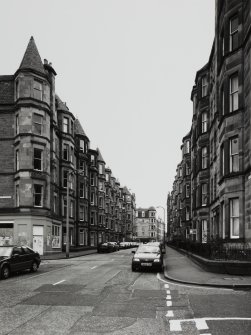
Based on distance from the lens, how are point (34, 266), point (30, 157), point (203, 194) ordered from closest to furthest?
point (34, 266) < point (30, 157) < point (203, 194)

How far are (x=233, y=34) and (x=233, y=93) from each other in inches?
139

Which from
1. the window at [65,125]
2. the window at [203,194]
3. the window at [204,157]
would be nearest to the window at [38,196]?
the window at [65,125]

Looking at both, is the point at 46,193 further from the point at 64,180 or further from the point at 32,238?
the point at 64,180

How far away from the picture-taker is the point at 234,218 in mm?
23297

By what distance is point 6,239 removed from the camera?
130 ft

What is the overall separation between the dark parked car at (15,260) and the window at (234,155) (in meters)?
11.9

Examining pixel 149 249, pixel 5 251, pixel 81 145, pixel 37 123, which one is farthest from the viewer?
pixel 81 145

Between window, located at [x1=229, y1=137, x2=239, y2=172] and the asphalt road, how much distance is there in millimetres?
9929

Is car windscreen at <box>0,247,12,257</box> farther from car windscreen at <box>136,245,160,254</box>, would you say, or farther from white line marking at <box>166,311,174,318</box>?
white line marking at <box>166,311,174,318</box>

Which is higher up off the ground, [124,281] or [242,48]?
[242,48]

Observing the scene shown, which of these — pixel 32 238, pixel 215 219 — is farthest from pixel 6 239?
pixel 215 219

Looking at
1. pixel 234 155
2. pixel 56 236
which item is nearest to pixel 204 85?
pixel 234 155

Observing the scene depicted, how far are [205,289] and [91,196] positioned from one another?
56732 millimetres

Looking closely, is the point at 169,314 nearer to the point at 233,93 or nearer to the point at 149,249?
the point at 149,249
